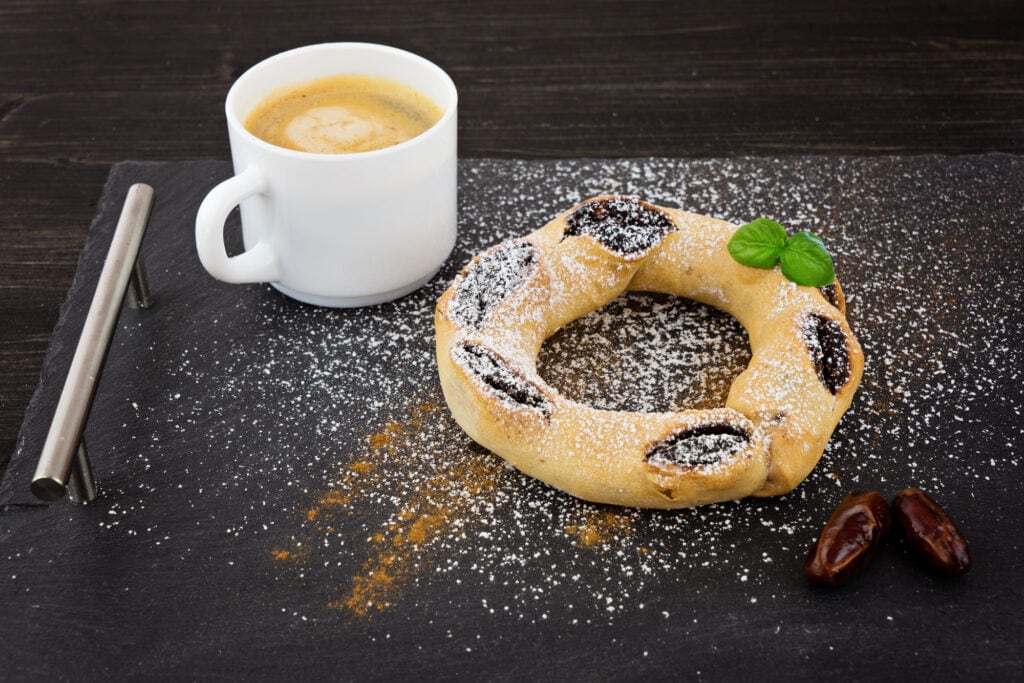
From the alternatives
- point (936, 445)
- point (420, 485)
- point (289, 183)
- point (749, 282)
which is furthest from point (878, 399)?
point (289, 183)

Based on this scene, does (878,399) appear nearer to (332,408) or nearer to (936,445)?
(936,445)

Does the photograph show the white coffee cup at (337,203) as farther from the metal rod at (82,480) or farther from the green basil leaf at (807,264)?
the green basil leaf at (807,264)

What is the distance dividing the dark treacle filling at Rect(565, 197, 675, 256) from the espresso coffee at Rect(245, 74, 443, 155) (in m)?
0.23

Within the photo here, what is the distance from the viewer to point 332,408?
1.39 m

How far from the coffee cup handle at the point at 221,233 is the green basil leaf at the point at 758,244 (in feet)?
1.88

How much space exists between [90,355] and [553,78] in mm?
1256

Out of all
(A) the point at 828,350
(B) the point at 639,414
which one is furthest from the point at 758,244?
(B) the point at 639,414

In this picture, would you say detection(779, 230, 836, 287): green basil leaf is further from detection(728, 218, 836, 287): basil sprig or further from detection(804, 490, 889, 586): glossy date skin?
detection(804, 490, 889, 586): glossy date skin

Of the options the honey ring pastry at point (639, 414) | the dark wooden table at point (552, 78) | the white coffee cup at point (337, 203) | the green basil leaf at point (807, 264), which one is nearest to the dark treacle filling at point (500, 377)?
the honey ring pastry at point (639, 414)

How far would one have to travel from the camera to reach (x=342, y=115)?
151 cm

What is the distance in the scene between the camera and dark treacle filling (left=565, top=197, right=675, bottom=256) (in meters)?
1.45

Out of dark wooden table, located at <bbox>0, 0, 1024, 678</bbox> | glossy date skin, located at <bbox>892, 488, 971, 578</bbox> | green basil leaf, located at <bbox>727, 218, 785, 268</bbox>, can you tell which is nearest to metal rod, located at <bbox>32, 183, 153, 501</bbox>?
dark wooden table, located at <bbox>0, 0, 1024, 678</bbox>

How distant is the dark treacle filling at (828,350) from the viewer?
1.30 metres

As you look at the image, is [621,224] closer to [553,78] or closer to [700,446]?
[700,446]
